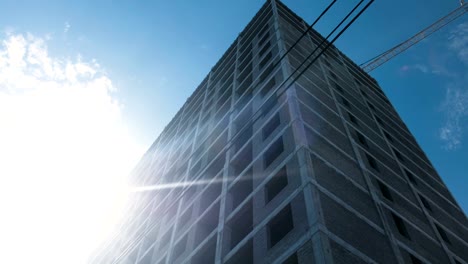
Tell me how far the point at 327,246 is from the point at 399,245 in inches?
198

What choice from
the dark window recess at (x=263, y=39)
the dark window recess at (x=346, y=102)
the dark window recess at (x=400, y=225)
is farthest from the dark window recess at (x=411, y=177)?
the dark window recess at (x=263, y=39)

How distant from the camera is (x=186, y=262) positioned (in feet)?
56.5

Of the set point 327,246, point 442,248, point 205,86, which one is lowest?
point 327,246

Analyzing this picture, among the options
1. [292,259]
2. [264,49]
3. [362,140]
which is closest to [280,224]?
[292,259]

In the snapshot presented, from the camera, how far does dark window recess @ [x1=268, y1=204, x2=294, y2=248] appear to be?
44.5 feet

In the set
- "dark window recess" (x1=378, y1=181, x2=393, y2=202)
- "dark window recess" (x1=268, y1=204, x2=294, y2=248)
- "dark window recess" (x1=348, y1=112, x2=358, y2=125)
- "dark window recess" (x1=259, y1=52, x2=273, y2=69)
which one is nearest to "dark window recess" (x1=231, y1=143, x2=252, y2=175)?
"dark window recess" (x1=268, y1=204, x2=294, y2=248)

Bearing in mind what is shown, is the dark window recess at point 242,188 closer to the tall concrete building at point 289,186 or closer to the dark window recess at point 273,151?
the tall concrete building at point 289,186

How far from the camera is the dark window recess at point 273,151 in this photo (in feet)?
57.4

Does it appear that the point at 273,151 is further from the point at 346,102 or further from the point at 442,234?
the point at 346,102

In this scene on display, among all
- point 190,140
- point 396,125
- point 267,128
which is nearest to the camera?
point 267,128

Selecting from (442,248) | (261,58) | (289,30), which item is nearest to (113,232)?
(261,58)

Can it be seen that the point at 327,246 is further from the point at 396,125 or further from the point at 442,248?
the point at 396,125

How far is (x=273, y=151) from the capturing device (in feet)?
58.5

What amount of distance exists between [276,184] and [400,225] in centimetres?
555
